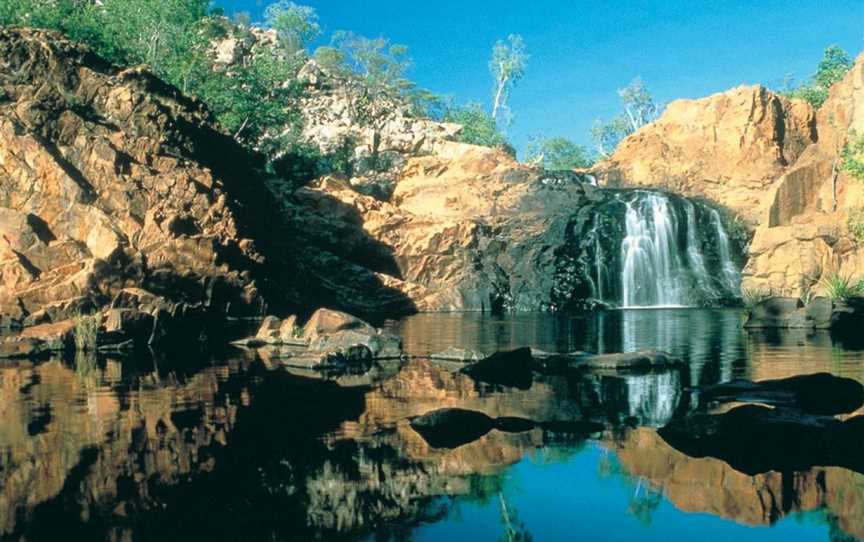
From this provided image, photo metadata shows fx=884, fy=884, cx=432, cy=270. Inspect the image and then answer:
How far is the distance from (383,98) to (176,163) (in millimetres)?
45644

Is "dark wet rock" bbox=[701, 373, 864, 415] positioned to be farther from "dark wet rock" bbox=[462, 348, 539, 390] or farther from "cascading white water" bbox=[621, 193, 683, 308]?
"cascading white water" bbox=[621, 193, 683, 308]

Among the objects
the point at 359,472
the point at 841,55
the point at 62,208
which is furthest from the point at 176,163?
the point at 841,55

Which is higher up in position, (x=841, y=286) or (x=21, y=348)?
(x=841, y=286)

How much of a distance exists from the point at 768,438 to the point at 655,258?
5054cm

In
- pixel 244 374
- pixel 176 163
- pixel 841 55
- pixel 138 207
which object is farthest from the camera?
pixel 841 55

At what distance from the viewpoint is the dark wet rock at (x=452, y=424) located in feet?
50.4

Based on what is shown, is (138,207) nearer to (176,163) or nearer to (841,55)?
→ (176,163)

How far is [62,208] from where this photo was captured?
41.9 meters

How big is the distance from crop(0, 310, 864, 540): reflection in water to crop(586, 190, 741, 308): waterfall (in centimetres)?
4050

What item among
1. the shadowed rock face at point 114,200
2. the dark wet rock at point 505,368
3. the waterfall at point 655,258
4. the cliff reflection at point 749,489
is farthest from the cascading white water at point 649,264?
the cliff reflection at point 749,489

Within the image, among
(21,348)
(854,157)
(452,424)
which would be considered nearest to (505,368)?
(452,424)

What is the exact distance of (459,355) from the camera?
28234mm

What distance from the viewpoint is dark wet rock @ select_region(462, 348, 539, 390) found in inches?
931

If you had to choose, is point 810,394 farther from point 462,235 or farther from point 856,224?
point 462,235
